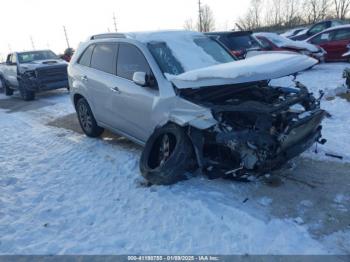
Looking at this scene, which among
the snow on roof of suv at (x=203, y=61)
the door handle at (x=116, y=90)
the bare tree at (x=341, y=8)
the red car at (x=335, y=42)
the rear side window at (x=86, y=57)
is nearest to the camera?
the snow on roof of suv at (x=203, y=61)

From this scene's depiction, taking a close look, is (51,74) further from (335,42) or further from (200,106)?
(335,42)

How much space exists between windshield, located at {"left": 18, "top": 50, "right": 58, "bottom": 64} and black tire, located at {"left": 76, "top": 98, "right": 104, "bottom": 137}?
7971 mm

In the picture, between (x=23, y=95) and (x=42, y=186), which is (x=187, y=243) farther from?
(x=23, y=95)

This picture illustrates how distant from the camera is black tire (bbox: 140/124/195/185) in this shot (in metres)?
4.14

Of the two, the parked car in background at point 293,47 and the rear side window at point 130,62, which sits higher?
the rear side window at point 130,62

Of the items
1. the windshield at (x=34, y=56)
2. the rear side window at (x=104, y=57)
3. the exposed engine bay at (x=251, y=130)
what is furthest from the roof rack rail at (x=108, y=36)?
the windshield at (x=34, y=56)

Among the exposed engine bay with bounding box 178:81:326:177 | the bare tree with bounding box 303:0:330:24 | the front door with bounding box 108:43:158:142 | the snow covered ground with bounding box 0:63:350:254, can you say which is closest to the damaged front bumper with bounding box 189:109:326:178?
the exposed engine bay with bounding box 178:81:326:177

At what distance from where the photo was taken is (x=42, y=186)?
477cm

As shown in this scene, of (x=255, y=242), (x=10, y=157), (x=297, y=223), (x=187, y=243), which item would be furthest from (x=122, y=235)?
(x=10, y=157)

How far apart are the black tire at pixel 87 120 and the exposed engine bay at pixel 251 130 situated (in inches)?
109

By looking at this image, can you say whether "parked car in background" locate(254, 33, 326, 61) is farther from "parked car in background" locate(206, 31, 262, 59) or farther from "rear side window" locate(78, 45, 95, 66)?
"rear side window" locate(78, 45, 95, 66)

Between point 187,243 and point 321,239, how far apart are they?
4.14 feet

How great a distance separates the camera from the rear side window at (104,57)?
559 cm

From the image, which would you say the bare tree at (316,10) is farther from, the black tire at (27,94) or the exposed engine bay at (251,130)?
the exposed engine bay at (251,130)
